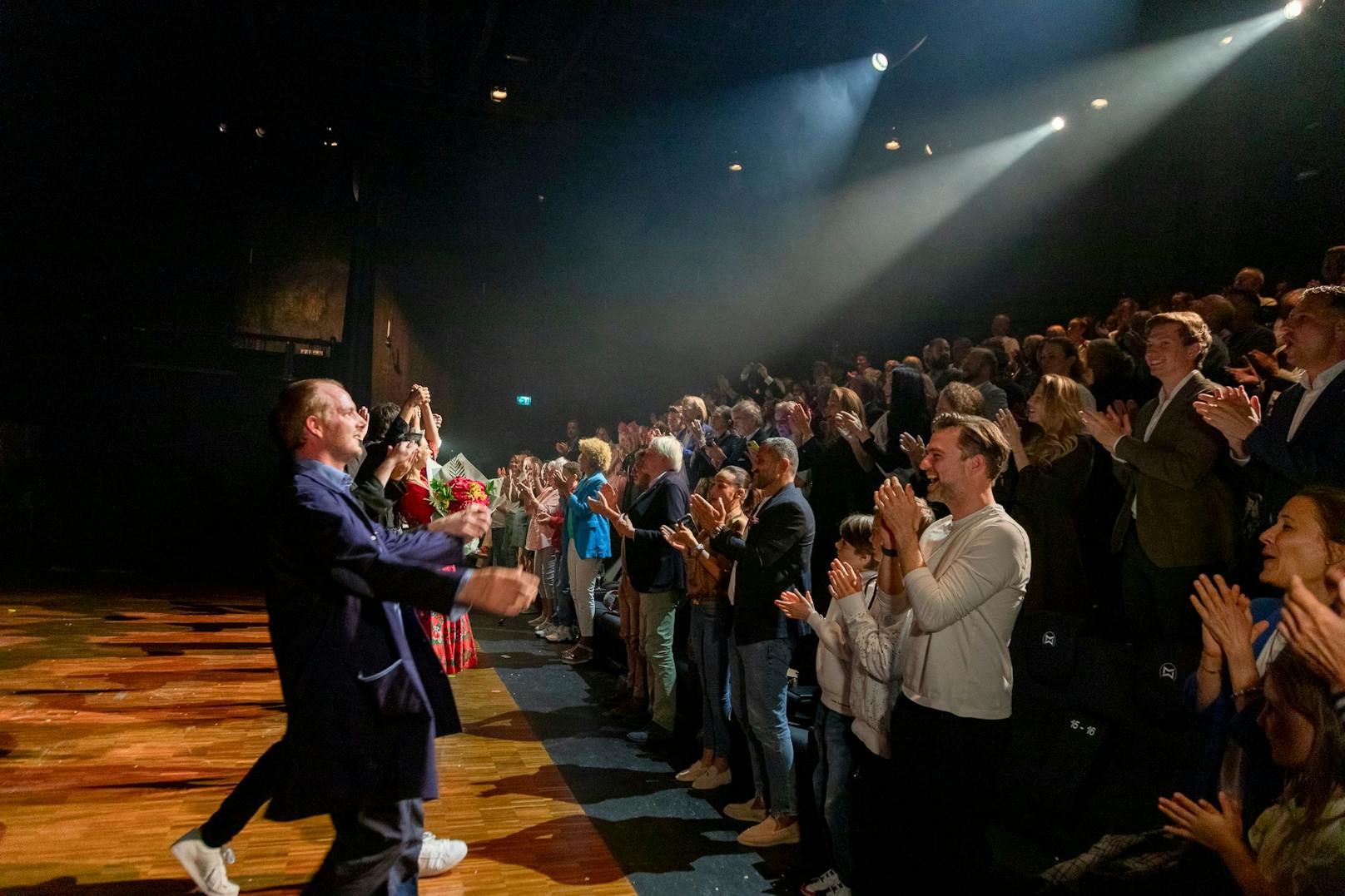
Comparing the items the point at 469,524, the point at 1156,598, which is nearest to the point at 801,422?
the point at 1156,598

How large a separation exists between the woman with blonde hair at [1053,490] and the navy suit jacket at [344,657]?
243cm

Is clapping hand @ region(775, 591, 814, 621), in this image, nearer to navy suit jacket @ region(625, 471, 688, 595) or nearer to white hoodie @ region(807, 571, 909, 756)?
white hoodie @ region(807, 571, 909, 756)

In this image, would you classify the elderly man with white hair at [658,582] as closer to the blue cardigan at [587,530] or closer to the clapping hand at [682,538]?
the clapping hand at [682,538]

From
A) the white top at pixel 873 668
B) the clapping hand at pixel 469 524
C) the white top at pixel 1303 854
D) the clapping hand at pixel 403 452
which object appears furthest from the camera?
the clapping hand at pixel 403 452

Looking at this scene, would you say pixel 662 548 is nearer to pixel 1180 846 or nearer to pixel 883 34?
pixel 1180 846

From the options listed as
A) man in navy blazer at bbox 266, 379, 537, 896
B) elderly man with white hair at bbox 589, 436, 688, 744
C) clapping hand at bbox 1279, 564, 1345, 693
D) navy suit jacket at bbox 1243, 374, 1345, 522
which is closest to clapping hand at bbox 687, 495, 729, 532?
elderly man with white hair at bbox 589, 436, 688, 744

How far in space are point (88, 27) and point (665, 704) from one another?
10.0 m

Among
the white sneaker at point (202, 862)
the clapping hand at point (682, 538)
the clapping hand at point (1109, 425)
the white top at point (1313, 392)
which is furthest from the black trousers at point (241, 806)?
the white top at point (1313, 392)

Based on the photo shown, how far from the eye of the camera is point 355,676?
194cm

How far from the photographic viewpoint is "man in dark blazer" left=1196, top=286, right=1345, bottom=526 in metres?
2.43

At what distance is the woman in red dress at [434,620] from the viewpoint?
11.2ft

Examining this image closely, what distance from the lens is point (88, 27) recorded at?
31.2 ft

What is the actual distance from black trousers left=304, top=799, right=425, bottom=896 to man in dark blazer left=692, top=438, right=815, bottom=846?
1.57m

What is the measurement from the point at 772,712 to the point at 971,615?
119 centimetres
